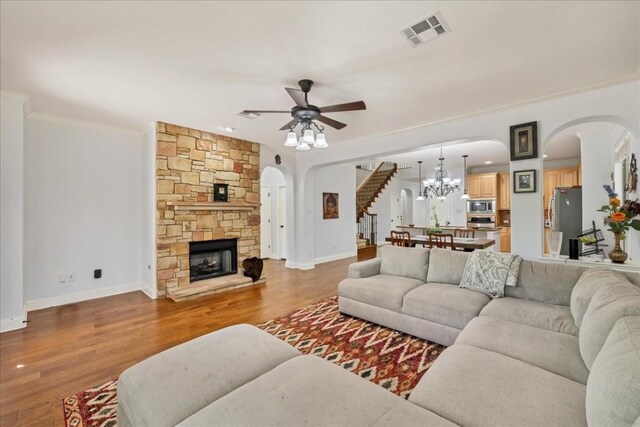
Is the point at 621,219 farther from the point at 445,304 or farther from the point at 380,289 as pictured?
the point at 380,289

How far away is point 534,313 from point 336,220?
561cm

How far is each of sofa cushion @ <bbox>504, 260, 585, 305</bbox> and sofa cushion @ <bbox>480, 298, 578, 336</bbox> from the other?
0.09m

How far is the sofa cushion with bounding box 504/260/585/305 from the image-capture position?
256 cm

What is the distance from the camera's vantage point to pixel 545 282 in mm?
2652

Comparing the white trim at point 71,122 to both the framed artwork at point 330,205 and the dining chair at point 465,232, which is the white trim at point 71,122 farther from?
the dining chair at point 465,232

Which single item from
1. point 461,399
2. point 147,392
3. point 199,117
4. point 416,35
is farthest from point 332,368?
point 199,117

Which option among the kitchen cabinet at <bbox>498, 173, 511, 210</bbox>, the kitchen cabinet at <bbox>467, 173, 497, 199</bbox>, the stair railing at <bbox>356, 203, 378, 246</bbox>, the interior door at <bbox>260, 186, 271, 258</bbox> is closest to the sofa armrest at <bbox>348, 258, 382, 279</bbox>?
the interior door at <bbox>260, 186, 271, 258</bbox>

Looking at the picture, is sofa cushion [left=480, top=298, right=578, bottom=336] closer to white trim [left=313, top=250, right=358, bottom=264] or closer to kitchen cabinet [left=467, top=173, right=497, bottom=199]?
white trim [left=313, top=250, right=358, bottom=264]


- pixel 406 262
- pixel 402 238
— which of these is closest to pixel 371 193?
pixel 402 238

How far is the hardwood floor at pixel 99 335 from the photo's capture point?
7.13 feet

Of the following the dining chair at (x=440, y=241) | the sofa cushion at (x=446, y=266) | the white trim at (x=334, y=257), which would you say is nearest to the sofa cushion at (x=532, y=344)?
the sofa cushion at (x=446, y=266)

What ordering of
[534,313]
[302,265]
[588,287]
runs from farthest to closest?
1. [302,265]
2. [534,313]
3. [588,287]

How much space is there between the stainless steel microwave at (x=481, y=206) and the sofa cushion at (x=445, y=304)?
6132mm

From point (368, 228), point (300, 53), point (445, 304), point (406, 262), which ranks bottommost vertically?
point (445, 304)
